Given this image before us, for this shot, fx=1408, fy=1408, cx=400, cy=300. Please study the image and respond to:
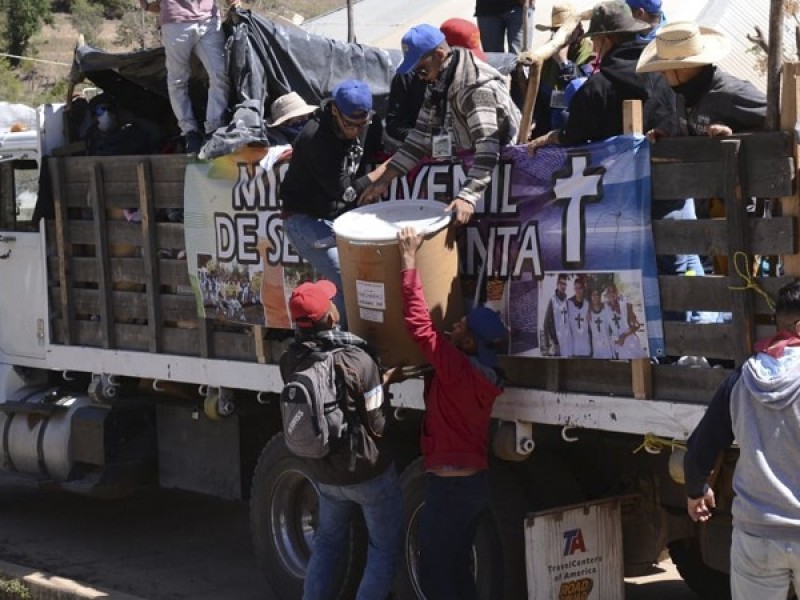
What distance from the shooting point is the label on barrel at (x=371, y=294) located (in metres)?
5.89

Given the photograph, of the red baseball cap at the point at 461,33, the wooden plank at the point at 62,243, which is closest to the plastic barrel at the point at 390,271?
the red baseball cap at the point at 461,33

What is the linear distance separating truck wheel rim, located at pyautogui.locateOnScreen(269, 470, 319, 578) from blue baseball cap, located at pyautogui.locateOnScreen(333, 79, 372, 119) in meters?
2.00

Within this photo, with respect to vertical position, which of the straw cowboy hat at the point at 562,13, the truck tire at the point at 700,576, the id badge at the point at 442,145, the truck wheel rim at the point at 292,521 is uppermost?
the straw cowboy hat at the point at 562,13

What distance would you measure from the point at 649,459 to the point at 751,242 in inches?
51.4

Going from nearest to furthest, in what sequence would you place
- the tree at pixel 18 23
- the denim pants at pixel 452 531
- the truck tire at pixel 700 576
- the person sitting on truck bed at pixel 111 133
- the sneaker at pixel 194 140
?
the denim pants at pixel 452 531 < the truck tire at pixel 700 576 < the sneaker at pixel 194 140 < the person sitting on truck bed at pixel 111 133 < the tree at pixel 18 23

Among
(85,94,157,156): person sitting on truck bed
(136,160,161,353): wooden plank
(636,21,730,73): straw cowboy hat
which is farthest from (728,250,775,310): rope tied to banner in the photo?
(85,94,157,156): person sitting on truck bed

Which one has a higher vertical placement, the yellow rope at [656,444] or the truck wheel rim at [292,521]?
the yellow rope at [656,444]

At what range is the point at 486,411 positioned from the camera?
5.88 meters

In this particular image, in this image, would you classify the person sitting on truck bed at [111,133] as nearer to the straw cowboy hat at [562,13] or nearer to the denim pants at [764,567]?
the straw cowboy hat at [562,13]

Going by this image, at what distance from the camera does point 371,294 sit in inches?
234

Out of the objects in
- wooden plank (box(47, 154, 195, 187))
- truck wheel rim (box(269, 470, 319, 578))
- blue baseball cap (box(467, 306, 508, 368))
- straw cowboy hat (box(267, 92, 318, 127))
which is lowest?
truck wheel rim (box(269, 470, 319, 578))

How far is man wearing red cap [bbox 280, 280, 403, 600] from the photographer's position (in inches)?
229

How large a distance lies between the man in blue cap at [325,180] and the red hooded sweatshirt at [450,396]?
2.45 feet

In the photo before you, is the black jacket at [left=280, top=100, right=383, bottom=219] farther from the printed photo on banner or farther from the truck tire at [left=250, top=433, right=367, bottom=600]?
the truck tire at [left=250, top=433, right=367, bottom=600]
